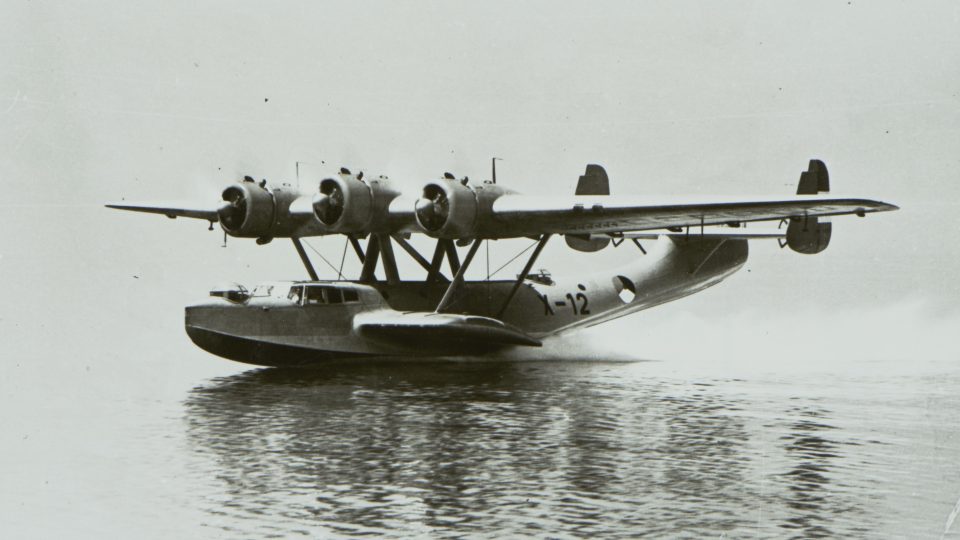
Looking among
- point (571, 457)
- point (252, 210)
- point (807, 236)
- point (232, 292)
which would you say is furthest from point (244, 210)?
point (571, 457)

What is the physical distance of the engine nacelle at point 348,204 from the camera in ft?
Answer: 76.9

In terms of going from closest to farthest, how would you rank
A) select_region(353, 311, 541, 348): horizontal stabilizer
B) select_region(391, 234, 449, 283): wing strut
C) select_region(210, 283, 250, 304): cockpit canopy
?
select_region(210, 283, 250, 304): cockpit canopy
select_region(353, 311, 541, 348): horizontal stabilizer
select_region(391, 234, 449, 283): wing strut

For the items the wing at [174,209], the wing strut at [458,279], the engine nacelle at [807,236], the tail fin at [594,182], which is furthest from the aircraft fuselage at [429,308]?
the wing at [174,209]

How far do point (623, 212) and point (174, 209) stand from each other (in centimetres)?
1143

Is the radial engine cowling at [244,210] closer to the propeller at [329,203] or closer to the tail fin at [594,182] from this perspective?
the propeller at [329,203]

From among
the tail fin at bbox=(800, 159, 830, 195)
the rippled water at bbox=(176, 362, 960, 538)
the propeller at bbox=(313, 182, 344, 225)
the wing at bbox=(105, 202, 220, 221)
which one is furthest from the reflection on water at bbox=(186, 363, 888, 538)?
the wing at bbox=(105, 202, 220, 221)

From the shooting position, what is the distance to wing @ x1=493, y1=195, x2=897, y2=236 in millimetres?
20281

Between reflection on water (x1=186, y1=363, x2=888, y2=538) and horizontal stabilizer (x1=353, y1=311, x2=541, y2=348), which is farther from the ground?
horizontal stabilizer (x1=353, y1=311, x2=541, y2=348)

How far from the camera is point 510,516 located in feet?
33.5

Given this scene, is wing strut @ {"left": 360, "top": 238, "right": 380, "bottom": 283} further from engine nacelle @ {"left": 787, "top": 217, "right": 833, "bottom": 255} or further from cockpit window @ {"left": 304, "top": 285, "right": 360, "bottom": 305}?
engine nacelle @ {"left": 787, "top": 217, "right": 833, "bottom": 255}

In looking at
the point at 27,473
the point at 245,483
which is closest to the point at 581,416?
the point at 245,483

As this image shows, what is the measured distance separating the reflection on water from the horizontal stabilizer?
4.25 ft

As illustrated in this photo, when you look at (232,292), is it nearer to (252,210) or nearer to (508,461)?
(252,210)

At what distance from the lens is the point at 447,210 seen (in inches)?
885
